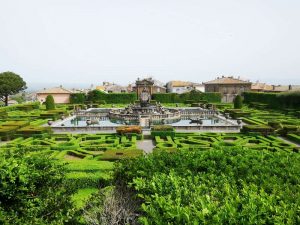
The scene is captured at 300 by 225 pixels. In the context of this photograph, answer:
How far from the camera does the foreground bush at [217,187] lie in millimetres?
5086

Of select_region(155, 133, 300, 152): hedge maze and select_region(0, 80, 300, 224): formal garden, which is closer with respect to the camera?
select_region(0, 80, 300, 224): formal garden

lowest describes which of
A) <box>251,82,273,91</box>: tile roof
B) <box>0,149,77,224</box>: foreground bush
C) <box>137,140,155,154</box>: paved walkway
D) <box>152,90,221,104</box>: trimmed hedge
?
<box>137,140,155,154</box>: paved walkway

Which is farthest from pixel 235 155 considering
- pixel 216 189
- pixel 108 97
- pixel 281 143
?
pixel 108 97

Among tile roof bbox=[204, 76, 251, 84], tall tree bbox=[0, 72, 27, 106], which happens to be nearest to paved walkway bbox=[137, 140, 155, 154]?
tall tree bbox=[0, 72, 27, 106]

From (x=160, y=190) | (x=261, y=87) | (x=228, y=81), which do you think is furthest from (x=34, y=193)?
(x=261, y=87)

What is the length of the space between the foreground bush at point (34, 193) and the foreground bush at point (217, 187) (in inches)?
62.9

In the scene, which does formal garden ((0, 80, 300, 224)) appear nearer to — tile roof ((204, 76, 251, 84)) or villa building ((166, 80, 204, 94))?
tile roof ((204, 76, 251, 84))

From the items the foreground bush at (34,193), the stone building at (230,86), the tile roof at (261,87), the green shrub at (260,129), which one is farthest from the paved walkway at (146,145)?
the tile roof at (261,87)

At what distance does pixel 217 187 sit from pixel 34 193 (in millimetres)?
4329

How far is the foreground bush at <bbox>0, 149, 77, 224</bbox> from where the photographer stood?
260 inches

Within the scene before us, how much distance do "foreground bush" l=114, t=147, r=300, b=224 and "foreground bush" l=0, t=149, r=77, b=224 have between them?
62.9 inches

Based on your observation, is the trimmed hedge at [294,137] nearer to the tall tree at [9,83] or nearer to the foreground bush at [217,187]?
the foreground bush at [217,187]

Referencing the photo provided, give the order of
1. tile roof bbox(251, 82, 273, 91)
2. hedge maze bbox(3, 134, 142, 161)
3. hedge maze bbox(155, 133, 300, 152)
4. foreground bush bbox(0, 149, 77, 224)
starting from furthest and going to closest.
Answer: tile roof bbox(251, 82, 273, 91), hedge maze bbox(155, 133, 300, 152), hedge maze bbox(3, 134, 142, 161), foreground bush bbox(0, 149, 77, 224)

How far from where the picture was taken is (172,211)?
206 inches
